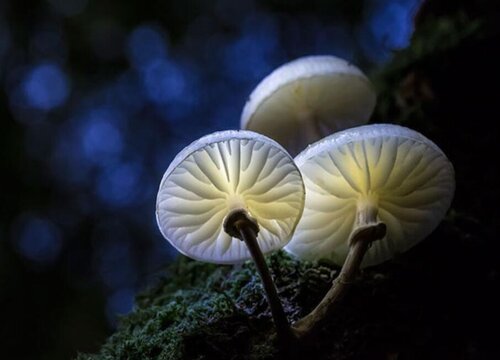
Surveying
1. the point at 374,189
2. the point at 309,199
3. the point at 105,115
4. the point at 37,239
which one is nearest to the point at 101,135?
the point at 105,115

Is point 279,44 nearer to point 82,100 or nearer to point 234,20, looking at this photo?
point 234,20

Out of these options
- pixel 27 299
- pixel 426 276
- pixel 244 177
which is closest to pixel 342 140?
pixel 244 177

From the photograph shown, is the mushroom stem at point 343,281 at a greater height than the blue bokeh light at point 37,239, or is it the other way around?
the blue bokeh light at point 37,239

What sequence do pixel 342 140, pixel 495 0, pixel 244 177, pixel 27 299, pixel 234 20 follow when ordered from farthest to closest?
pixel 234 20 < pixel 27 299 < pixel 495 0 < pixel 244 177 < pixel 342 140

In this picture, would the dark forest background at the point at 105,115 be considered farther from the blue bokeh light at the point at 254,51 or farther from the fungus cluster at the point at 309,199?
the fungus cluster at the point at 309,199

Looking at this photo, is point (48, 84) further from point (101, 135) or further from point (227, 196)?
point (227, 196)

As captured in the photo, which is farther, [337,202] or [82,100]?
[82,100]

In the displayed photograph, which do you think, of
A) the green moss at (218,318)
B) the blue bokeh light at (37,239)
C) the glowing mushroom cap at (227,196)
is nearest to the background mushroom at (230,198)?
the glowing mushroom cap at (227,196)

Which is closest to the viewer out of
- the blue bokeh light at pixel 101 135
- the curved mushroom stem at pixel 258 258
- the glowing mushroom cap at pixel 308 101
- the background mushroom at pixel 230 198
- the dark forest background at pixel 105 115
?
the curved mushroom stem at pixel 258 258
